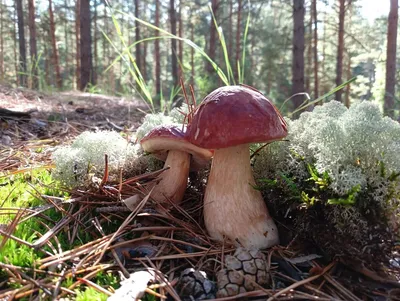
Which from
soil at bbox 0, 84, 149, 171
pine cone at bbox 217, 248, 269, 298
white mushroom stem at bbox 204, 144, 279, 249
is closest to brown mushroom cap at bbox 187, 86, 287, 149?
white mushroom stem at bbox 204, 144, 279, 249

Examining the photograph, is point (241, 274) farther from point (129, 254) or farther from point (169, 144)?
point (169, 144)

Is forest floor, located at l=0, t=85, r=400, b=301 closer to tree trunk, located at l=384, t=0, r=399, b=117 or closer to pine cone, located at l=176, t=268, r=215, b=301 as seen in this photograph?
pine cone, located at l=176, t=268, r=215, b=301

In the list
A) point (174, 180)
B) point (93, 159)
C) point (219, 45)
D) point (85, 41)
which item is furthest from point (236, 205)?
point (219, 45)

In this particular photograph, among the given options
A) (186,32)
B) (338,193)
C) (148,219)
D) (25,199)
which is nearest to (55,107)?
(25,199)

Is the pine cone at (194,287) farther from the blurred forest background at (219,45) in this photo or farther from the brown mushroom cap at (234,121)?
the blurred forest background at (219,45)

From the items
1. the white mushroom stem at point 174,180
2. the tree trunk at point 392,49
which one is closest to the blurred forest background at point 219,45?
the tree trunk at point 392,49

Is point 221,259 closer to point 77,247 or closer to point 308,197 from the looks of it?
point 308,197
